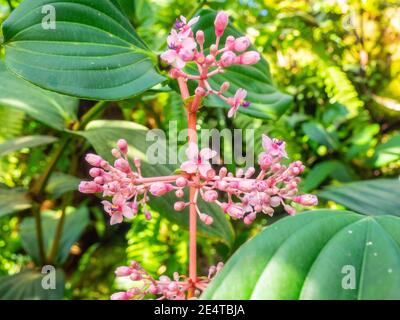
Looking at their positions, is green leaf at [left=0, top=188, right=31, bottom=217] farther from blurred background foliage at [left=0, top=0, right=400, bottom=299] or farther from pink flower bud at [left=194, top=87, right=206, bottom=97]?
pink flower bud at [left=194, top=87, right=206, bottom=97]

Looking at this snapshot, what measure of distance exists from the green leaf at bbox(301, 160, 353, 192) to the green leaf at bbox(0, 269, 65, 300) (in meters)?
0.63

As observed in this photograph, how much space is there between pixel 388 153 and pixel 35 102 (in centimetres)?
88

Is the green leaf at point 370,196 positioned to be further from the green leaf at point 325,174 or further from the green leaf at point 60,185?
the green leaf at point 60,185

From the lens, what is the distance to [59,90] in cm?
59

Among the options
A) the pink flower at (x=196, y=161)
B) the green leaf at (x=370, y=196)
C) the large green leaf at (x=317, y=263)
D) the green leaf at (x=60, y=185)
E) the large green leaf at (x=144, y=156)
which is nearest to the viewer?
the large green leaf at (x=317, y=263)

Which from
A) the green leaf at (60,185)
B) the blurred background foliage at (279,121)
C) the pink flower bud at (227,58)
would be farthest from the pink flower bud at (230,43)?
the green leaf at (60,185)

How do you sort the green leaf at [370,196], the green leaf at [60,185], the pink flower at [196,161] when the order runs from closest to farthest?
the pink flower at [196,161] < the green leaf at [370,196] < the green leaf at [60,185]

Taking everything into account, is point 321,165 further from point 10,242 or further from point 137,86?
point 10,242

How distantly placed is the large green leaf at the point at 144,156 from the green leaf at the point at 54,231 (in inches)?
16.9

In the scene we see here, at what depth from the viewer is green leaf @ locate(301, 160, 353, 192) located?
1179 mm

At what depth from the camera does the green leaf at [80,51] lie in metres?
0.59

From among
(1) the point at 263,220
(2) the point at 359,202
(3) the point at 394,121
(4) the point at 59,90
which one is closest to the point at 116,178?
(4) the point at 59,90

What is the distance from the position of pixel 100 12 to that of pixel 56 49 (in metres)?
0.11

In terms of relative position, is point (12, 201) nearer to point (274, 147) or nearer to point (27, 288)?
point (27, 288)
